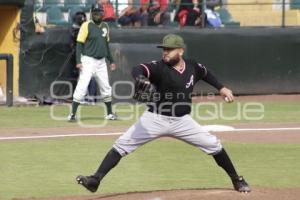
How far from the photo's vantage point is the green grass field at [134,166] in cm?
889

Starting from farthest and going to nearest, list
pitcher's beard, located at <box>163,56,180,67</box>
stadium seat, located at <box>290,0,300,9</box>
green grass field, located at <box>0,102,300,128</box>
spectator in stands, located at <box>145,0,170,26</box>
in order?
stadium seat, located at <box>290,0,300,9</box>
spectator in stands, located at <box>145,0,170,26</box>
green grass field, located at <box>0,102,300,128</box>
pitcher's beard, located at <box>163,56,180,67</box>

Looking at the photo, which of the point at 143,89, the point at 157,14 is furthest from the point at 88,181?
the point at 157,14

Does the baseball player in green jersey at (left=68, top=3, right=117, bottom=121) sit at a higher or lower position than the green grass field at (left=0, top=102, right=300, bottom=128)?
higher

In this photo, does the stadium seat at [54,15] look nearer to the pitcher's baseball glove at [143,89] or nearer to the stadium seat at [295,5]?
the stadium seat at [295,5]

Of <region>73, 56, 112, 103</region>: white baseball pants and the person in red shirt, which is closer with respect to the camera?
<region>73, 56, 112, 103</region>: white baseball pants

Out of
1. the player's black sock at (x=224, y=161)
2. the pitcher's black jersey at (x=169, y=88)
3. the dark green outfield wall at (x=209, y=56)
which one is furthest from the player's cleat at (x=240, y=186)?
the dark green outfield wall at (x=209, y=56)

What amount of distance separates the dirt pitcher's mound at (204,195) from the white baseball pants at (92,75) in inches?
252

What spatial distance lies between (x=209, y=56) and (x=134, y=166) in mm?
9237

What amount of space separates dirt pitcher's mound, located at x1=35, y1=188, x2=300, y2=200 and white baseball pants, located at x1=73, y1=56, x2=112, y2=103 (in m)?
6.41

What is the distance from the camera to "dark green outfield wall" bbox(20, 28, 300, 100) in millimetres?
17812

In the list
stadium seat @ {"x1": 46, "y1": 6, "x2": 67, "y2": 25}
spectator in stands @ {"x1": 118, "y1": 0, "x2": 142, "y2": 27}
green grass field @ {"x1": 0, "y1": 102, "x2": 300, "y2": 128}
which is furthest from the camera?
spectator in stands @ {"x1": 118, "y1": 0, "x2": 142, "y2": 27}

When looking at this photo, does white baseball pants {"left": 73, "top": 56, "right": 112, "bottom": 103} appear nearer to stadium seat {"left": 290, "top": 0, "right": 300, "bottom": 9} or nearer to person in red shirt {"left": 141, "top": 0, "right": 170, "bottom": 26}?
person in red shirt {"left": 141, "top": 0, "right": 170, "bottom": 26}

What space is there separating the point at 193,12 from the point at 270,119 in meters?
4.67

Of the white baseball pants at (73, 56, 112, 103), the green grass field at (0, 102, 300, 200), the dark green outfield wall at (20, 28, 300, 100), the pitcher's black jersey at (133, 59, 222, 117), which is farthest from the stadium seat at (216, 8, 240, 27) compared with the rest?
the pitcher's black jersey at (133, 59, 222, 117)
